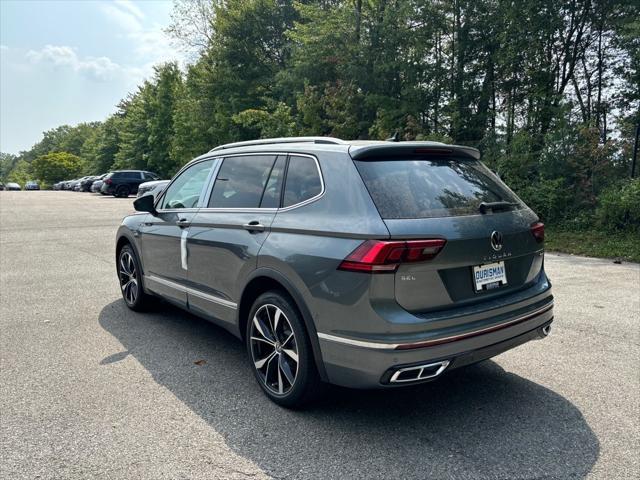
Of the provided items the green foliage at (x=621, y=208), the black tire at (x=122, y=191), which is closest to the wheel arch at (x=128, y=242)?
the green foliage at (x=621, y=208)

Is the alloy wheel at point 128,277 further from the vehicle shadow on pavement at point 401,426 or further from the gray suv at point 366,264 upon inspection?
the gray suv at point 366,264

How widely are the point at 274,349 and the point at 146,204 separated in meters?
2.46

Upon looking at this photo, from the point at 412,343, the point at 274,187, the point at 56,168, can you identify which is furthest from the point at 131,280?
the point at 56,168

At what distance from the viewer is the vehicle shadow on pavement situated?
263cm

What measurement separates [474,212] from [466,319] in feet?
2.27

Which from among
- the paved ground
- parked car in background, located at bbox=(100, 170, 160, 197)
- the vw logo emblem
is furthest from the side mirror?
parked car in background, located at bbox=(100, 170, 160, 197)

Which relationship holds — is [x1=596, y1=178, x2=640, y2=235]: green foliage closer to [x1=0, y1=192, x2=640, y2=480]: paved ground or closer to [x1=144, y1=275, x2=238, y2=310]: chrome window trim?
[x1=0, y1=192, x2=640, y2=480]: paved ground

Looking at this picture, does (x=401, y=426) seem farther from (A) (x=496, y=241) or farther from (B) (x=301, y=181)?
(B) (x=301, y=181)

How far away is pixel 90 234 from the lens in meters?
12.8

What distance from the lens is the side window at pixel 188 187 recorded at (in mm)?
4453

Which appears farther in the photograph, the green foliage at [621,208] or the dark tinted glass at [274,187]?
the green foliage at [621,208]

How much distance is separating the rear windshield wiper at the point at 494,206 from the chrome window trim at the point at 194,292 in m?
1.88

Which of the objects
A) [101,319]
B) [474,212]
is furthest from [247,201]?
[101,319]

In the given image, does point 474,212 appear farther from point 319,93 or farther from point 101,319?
point 319,93
